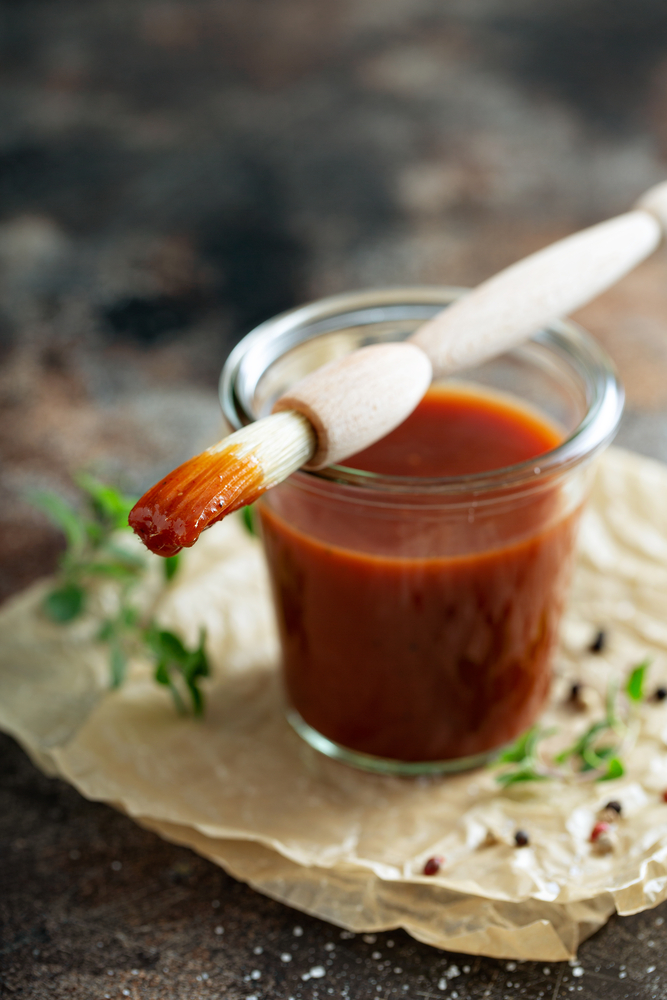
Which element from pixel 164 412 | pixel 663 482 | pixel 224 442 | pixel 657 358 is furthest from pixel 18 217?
pixel 224 442

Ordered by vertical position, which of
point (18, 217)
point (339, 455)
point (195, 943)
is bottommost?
point (18, 217)

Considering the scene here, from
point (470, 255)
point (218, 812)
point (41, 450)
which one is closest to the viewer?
point (218, 812)

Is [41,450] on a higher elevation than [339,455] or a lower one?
lower

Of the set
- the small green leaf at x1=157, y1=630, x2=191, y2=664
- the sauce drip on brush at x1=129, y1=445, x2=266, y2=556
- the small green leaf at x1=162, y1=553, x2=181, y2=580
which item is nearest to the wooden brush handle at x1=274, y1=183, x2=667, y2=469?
the sauce drip on brush at x1=129, y1=445, x2=266, y2=556

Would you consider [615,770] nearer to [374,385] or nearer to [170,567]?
[374,385]

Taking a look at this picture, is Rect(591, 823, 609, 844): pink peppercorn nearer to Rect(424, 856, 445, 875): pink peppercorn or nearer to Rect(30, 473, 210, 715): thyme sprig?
Rect(424, 856, 445, 875): pink peppercorn

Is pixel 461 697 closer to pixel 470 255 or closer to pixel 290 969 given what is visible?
pixel 290 969
